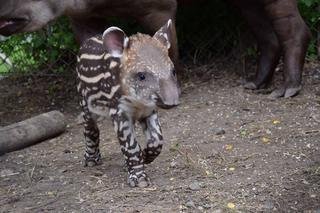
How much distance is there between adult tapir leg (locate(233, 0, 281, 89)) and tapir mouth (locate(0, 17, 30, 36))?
1784mm

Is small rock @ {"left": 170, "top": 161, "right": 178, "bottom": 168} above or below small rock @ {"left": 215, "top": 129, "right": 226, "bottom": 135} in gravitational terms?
above

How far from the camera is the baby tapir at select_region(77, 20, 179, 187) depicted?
10.5ft

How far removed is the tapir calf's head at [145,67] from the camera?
3.16 meters

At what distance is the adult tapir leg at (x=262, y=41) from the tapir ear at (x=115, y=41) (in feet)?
7.90

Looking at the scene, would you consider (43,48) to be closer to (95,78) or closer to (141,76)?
(95,78)

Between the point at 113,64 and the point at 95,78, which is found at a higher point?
the point at 113,64

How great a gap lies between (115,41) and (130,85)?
22 cm

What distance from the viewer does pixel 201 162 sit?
13.0 feet

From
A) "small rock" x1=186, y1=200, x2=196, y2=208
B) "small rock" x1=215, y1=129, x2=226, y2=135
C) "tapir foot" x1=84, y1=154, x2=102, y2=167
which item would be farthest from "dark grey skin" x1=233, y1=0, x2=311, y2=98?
"small rock" x1=186, y1=200, x2=196, y2=208

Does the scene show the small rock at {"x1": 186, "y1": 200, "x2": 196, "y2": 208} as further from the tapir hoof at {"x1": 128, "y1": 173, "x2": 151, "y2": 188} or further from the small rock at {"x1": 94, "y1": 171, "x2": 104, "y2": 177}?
the small rock at {"x1": 94, "y1": 171, "x2": 104, "y2": 177}

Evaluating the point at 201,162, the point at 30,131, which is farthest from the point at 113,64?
the point at 30,131

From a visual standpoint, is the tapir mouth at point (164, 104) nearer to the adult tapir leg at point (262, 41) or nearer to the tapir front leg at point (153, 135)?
the tapir front leg at point (153, 135)

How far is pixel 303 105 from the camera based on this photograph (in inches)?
198

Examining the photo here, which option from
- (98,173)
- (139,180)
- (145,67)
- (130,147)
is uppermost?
(145,67)
